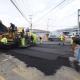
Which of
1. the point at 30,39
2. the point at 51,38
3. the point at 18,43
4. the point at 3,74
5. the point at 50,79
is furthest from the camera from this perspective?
the point at 51,38

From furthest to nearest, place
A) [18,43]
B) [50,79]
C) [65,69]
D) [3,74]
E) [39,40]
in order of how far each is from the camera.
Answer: [39,40], [18,43], [65,69], [3,74], [50,79]

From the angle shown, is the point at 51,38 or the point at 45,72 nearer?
the point at 45,72

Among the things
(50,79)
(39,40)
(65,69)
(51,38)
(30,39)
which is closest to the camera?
(50,79)

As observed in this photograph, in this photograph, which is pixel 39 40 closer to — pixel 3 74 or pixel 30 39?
pixel 30 39

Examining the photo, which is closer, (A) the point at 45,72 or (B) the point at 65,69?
(A) the point at 45,72

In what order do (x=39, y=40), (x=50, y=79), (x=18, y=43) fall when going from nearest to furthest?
1. (x=50, y=79)
2. (x=18, y=43)
3. (x=39, y=40)

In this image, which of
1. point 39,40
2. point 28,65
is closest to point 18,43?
point 28,65

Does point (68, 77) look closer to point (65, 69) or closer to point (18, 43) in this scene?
point (65, 69)

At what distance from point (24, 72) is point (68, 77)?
8.21 ft

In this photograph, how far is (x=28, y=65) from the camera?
16875 mm

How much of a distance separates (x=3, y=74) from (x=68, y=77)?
3.37 m

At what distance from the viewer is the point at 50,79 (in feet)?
43.6

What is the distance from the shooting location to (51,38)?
7994 cm

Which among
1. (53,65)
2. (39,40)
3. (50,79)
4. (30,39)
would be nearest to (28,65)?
(53,65)
